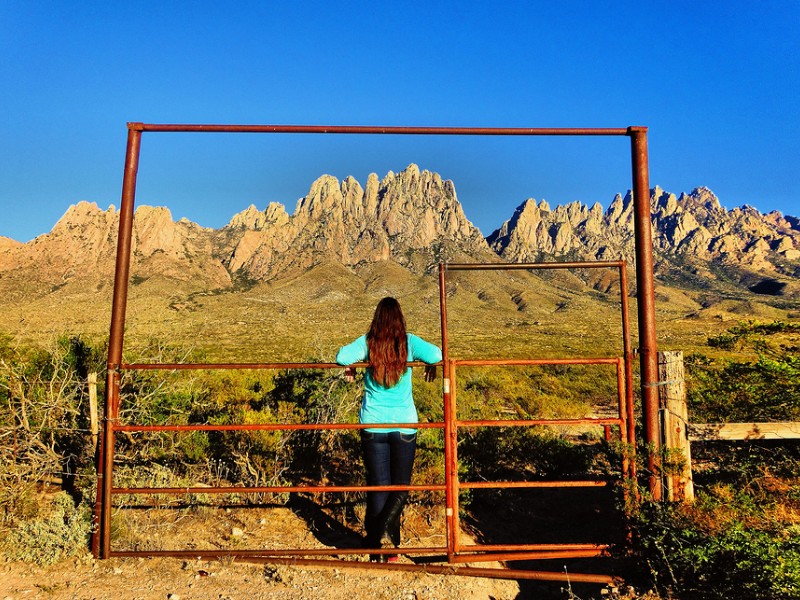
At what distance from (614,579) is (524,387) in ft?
36.2

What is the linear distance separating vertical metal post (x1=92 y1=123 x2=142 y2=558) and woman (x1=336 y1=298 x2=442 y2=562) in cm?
167

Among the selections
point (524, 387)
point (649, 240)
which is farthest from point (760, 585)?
point (524, 387)

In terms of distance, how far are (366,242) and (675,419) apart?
127 m

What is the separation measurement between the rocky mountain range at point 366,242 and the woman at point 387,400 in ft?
193

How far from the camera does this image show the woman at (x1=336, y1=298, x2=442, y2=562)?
395 cm

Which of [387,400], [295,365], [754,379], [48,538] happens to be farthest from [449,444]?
[754,379]

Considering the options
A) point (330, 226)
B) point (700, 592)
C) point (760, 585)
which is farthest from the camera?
point (330, 226)

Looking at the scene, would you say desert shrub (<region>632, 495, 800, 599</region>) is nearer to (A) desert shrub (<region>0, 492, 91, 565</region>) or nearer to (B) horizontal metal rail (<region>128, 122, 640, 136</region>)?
(B) horizontal metal rail (<region>128, 122, 640, 136</region>)

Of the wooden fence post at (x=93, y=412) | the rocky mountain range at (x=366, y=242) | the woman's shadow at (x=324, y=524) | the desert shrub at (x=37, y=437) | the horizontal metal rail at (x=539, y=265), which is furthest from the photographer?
the rocky mountain range at (x=366, y=242)

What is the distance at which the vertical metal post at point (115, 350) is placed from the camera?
13.5 ft

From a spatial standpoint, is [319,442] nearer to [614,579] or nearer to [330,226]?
[614,579]

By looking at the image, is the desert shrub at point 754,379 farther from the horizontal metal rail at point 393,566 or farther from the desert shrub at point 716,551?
the horizontal metal rail at point 393,566

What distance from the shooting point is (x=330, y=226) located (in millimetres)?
134500

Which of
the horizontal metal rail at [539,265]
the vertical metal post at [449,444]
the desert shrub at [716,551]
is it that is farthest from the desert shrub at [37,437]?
the desert shrub at [716,551]
